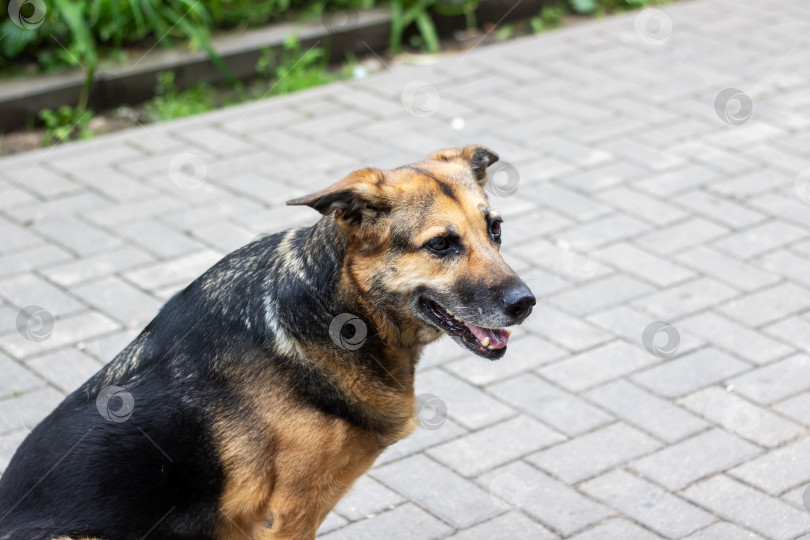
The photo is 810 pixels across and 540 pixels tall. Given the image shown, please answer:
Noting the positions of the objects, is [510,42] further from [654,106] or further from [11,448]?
[11,448]

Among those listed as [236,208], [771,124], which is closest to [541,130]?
[771,124]

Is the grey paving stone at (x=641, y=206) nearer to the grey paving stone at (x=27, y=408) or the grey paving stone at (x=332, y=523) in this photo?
the grey paving stone at (x=332, y=523)

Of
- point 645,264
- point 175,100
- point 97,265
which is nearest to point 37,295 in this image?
point 97,265

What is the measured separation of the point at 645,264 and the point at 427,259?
2887mm

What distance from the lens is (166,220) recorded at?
6.32m

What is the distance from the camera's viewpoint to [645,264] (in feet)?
19.5

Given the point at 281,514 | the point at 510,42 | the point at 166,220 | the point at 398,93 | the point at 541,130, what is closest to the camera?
the point at 281,514

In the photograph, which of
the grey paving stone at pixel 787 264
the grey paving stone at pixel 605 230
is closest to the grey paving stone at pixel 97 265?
the grey paving stone at pixel 605 230

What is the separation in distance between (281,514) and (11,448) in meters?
1.74

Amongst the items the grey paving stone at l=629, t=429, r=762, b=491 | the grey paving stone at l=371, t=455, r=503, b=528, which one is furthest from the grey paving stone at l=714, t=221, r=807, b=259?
the grey paving stone at l=371, t=455, r=503, b=528

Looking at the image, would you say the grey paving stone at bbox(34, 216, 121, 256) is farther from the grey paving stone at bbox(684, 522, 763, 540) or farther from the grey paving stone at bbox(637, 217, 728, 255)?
the grey paving stone at bbox(684, 522, 763, 540)

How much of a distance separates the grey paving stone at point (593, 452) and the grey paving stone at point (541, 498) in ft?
0.26

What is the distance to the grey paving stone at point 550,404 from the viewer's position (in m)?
4.70

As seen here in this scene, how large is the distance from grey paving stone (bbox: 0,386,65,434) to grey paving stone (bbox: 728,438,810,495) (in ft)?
10.5
